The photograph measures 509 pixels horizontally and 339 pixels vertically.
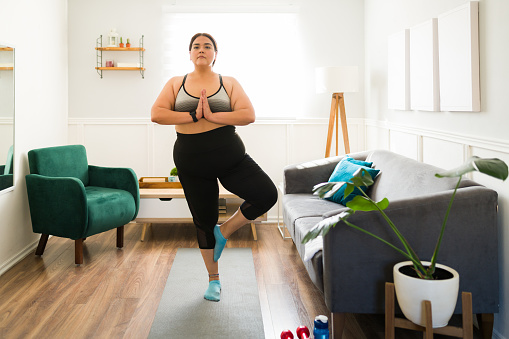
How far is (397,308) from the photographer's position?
8.29ft

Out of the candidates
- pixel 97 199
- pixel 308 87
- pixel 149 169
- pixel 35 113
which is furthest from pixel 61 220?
pixel 308 87

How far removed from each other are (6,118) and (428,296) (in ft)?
10.2

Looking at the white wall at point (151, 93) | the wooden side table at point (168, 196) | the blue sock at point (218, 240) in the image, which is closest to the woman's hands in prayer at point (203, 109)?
the blue sock at point (218, 240)

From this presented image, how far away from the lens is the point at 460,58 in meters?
3.05

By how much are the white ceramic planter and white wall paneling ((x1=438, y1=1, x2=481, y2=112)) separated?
1103mm

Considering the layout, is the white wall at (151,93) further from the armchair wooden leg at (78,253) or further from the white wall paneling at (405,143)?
the armchair wooden leg at (78,253)

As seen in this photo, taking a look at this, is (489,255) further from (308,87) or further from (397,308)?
(308,87)

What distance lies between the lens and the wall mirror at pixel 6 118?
382 centimetres

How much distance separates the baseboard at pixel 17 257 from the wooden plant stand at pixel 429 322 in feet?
8.83

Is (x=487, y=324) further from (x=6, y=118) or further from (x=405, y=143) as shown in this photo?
(x=6, y=118)

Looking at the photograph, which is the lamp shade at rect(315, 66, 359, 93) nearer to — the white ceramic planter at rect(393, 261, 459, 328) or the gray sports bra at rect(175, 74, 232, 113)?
the gray sports bra at rect(175, 74, 232, 113)

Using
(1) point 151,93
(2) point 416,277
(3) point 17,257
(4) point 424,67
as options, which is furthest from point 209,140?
(1) point 151,93

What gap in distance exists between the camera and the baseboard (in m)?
3.81

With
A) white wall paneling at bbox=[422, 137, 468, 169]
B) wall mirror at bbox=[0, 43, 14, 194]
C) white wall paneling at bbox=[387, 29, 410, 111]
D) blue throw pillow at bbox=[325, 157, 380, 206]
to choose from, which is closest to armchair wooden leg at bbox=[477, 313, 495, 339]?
white wall paneling at bbox=[422, 137, 468, 169]
